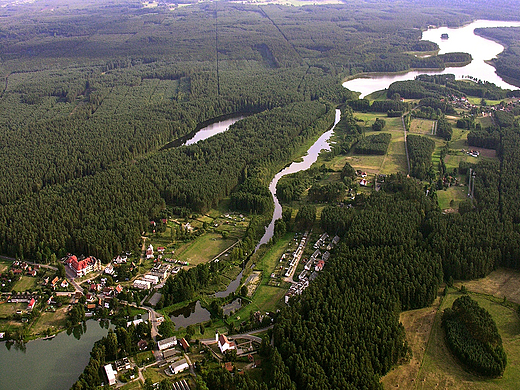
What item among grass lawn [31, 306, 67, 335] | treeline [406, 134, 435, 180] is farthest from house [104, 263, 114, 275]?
treeline [406, 134, 435, 180]

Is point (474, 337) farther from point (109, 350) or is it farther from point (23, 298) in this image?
point (23, 298)

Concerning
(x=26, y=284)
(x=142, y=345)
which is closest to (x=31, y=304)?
(x=26, y=284)

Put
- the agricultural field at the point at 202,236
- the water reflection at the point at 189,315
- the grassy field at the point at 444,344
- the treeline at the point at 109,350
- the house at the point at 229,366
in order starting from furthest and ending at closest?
the agricultural field at the point at 202,236, the water reflection at the point at 189,315, the house at the point at 229,366, the grassy field at the point at 444,344, the treeline at the point at 109,350

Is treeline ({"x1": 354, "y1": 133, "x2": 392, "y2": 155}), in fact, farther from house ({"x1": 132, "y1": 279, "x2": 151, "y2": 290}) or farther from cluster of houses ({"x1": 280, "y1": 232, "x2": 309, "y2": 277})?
house ({"x1": 132, "y1": 279, "x2": 151, "y2": 290})

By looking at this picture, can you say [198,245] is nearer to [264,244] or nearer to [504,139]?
[264,244]

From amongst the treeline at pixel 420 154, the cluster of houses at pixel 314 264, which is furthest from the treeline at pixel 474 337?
the treeline at pixel 420 154

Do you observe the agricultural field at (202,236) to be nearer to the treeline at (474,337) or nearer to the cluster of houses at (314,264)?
the cluster of houses at (314,264)
